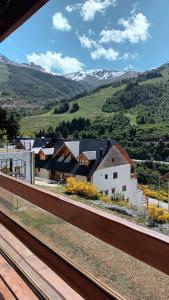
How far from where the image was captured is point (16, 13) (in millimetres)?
1407

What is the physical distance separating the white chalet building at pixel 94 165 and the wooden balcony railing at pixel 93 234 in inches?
637

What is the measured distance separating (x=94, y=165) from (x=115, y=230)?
17.0 meters

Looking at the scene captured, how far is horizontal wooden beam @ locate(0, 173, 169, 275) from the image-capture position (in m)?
0.73

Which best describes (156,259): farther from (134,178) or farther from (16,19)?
(134,178)

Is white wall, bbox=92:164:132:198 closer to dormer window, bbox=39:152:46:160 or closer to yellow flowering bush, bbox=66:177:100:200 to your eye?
yellow flowering bush, bbox=66:177:100:200

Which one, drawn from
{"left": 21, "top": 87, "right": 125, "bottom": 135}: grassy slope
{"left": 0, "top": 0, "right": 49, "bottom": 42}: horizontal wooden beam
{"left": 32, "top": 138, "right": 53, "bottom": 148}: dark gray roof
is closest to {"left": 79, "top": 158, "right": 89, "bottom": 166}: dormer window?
{"left": 32, "top": 138, "right": 53, "bottom": 148}: dark gray roof

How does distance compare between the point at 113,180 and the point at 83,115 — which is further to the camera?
the point at 83,115

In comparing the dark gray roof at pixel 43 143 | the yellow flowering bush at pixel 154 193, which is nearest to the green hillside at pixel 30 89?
the dark gray roof at pixel 43 143

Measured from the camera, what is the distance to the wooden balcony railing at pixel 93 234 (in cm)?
75

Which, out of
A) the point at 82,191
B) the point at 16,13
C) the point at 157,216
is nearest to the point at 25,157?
the point at 82,191

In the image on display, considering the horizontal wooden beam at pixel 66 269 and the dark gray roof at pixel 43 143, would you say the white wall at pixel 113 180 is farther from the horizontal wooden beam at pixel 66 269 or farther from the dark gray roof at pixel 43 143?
the horizontal wooden beam at pixel 66 269

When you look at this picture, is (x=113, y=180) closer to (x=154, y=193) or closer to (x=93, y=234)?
A: (x=154, y=193)

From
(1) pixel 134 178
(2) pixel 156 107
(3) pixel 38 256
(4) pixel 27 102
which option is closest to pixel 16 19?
(3) pixel 38 256

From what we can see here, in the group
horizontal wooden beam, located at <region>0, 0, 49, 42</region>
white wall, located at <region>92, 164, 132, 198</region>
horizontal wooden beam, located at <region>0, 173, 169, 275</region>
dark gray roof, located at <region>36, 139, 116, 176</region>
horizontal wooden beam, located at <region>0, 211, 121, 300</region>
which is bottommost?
white wall, located at <region>92, 164, 132, 198</region>
